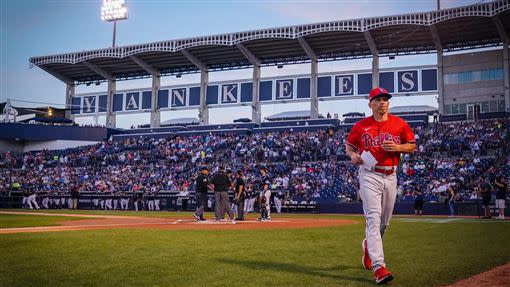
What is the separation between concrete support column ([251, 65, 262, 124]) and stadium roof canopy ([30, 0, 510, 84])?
3.69 ft

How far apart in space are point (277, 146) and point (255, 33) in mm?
11139

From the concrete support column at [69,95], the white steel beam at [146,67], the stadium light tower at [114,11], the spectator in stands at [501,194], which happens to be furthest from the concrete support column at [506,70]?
the concrete support column at [69,95]

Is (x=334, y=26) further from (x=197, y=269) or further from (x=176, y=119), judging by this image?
(x=197, y=269)

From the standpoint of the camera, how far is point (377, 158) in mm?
5637

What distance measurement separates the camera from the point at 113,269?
5762mm

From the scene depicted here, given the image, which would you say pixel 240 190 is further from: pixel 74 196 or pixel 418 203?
pixel 74 196

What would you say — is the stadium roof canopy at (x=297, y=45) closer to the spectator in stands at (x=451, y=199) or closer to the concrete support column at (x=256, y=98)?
the concrete support column at (x=256, y=98)

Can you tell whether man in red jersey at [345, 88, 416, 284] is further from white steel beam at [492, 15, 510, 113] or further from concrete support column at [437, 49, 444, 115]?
concrete support column at [437, 49, 444, 115]

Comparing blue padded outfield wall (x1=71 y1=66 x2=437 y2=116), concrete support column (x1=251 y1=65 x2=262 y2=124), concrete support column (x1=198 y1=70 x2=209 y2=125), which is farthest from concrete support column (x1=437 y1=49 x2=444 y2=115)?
concrete support column (x1=198 y1=70 x2=209 y2=125)

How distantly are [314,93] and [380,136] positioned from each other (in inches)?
1608

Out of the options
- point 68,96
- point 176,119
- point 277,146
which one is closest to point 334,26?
point 277,146

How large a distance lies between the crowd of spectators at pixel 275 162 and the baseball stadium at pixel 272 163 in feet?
0.57

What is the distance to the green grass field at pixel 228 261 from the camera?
202 inches

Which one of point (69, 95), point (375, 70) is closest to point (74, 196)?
point (69, 95)
